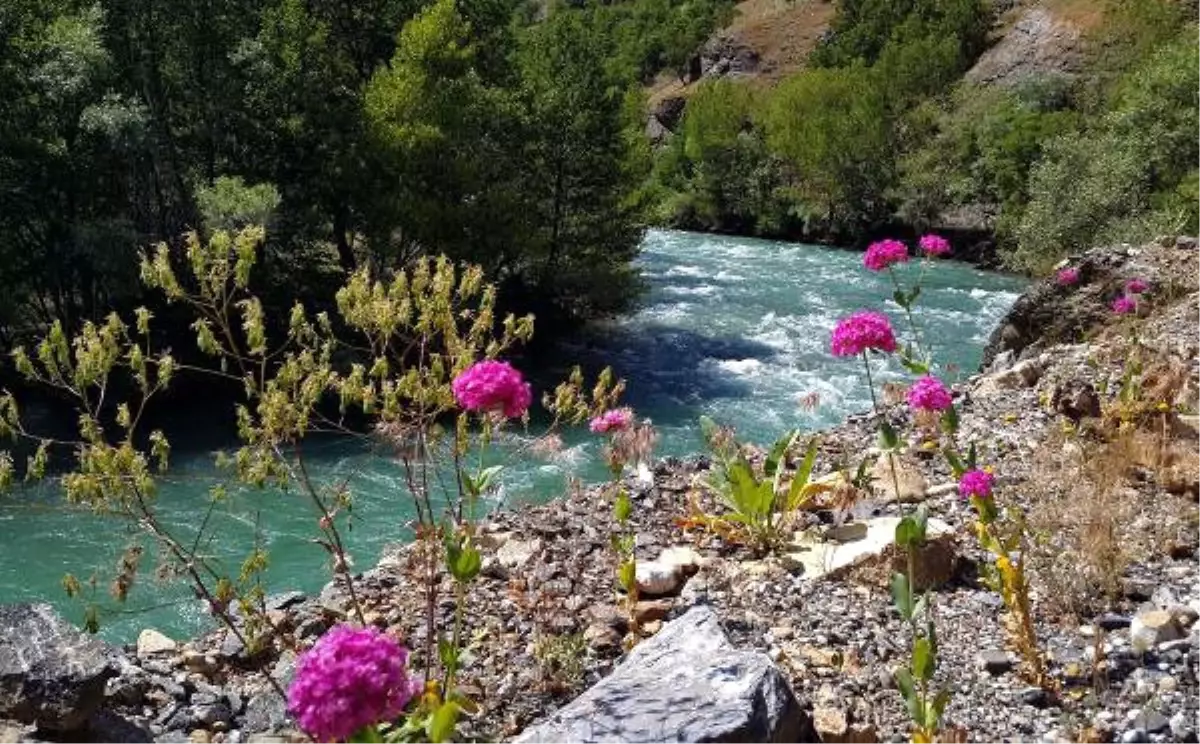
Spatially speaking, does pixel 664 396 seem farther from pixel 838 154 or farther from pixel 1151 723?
pixel 838 154

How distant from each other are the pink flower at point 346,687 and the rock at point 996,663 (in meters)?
3.07

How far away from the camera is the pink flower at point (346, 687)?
7.57 ft

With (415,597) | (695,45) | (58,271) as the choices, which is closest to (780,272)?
(58,271)

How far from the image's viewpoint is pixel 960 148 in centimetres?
3847

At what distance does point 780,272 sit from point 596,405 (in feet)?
84.2

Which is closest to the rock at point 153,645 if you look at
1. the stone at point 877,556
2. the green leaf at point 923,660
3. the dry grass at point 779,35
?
the stone at point 877,556

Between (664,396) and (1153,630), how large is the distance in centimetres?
1355

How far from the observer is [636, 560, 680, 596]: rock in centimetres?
574

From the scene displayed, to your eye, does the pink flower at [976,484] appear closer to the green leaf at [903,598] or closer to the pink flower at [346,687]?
the green leaf at [903,598]

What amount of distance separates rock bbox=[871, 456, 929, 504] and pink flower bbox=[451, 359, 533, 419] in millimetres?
3370

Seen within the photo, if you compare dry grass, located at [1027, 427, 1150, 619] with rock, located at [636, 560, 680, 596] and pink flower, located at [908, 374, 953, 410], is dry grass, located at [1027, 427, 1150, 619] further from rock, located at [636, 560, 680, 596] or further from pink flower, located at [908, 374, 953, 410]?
rock, located at [636, 560, 680, 596]

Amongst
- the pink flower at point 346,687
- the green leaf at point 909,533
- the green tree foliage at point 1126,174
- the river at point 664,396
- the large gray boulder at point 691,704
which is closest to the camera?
the pink flower at point 346,687

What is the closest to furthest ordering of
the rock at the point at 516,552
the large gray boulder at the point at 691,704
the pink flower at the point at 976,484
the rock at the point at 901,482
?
the large gray boulder at the point at 691,704
the pink flower at the point at 976,484
the rock at the point at 516,552
the rock at the point at 901,482

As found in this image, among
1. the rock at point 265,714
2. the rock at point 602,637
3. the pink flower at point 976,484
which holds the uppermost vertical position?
the pink flower at point 976,484
